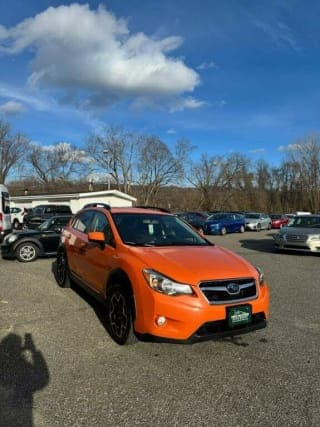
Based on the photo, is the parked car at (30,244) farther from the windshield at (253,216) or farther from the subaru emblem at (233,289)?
the windshield at (253,216)

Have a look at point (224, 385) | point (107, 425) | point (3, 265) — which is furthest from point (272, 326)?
point (3, 265)

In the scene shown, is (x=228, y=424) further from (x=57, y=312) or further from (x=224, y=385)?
(x=57, y=312)

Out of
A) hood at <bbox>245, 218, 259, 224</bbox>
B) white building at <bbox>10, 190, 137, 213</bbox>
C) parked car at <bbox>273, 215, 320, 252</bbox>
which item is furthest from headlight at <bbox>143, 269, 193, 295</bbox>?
white building at <bbox>10, 190, 137, 213</bbox>

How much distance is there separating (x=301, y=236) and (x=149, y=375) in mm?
10997

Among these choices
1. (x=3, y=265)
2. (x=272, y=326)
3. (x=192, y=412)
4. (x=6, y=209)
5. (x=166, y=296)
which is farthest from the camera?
(x=6, y=209)

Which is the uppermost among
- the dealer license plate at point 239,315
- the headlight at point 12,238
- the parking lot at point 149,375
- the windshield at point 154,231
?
the windshield at point 154,231

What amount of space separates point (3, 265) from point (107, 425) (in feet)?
28.2

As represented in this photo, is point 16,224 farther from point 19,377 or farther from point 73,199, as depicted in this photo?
point 19,377

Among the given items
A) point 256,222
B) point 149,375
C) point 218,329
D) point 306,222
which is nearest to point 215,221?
point 256,222

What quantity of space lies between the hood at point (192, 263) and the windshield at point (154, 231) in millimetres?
328

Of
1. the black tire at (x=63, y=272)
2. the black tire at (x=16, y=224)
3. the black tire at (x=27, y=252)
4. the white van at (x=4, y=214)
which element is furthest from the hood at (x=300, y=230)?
the black tire at (x=16, y=224)

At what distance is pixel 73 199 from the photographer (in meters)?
36.3

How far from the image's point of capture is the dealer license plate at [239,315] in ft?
12.3

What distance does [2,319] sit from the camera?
525 centimetres
